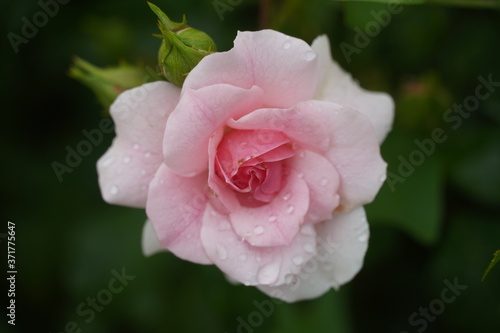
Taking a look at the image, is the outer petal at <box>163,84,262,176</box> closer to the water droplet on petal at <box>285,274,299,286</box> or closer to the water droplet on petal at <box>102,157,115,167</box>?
the water droplet on petal at <box>102,157,115,167</box>

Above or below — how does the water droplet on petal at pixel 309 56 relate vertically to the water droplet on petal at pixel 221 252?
above

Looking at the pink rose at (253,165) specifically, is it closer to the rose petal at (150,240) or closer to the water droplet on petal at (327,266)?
the water droplet on petal at (327,266)

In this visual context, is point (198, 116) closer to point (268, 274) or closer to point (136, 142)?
point (136, 142)

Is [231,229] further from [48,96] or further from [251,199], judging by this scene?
[48,96]

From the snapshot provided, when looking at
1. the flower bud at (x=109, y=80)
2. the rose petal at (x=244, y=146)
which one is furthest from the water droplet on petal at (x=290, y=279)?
the flower bud at (x=109, y=80)

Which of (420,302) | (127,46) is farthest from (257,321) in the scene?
(127,46)

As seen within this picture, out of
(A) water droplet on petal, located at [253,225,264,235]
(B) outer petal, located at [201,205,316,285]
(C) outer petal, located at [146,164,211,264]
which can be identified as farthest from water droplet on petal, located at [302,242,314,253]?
(C) outer petal, located at [146,164,211,264]

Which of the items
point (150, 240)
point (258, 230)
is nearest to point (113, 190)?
point (150, 240)

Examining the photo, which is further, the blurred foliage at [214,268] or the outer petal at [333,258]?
the blurred foliage at [214,268]
